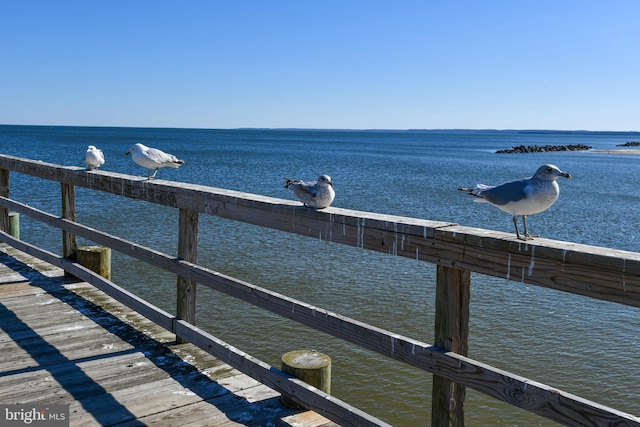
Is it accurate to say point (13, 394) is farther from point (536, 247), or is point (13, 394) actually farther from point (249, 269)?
point (249, 269)

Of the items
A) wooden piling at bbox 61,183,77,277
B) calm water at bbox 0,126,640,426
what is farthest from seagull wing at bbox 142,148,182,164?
calm water at bbox 0,126,640,426

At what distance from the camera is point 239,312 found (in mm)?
9172

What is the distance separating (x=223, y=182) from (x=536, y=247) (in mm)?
32237

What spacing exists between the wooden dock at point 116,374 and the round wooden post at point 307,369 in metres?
0.18

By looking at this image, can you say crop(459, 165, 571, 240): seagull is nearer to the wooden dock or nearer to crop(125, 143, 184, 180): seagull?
the wooden dock

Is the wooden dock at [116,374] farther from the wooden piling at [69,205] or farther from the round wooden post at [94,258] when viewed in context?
the wooden piling at [69,205]

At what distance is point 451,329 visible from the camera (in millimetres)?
2594

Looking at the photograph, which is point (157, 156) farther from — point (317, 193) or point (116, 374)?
point (317, 193)

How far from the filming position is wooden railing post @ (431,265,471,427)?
256cm

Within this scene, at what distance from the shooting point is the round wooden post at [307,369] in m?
3.44

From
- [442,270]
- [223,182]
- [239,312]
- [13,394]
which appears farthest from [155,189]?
[223,182]

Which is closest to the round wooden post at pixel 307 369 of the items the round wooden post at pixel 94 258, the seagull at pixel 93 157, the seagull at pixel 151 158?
the seagull at pixel 151 158

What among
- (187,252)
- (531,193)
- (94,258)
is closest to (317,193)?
(531,193)

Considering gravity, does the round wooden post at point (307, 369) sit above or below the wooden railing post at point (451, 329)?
below
